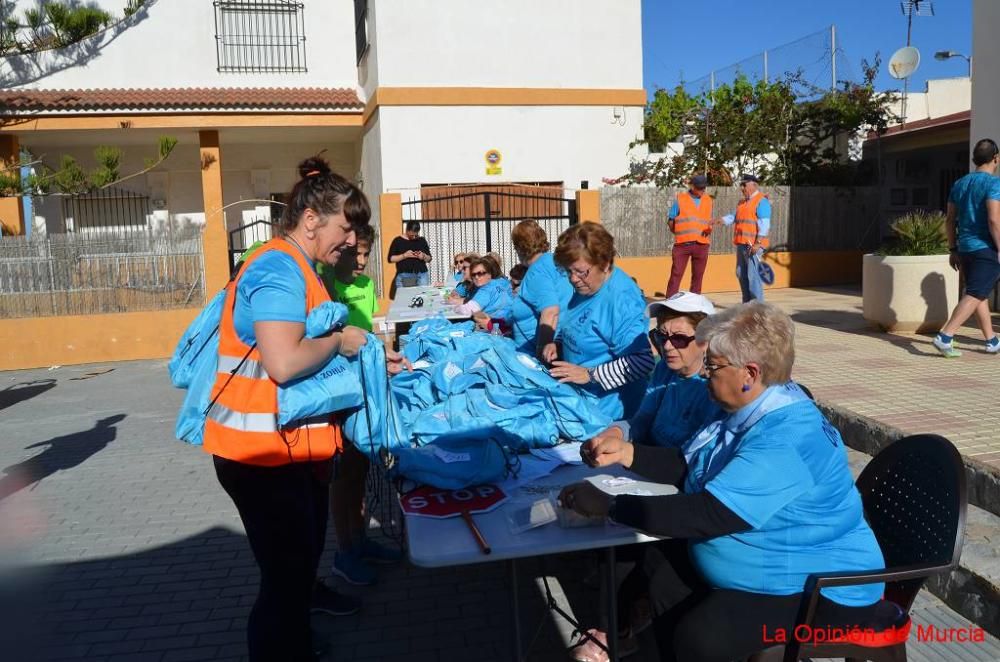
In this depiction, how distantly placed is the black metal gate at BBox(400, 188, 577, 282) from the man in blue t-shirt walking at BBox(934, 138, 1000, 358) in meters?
7.71

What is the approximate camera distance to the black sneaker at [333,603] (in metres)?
3.76

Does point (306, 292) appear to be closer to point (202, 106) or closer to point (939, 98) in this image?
point (202, 106)

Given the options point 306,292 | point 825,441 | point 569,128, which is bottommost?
point 825,441

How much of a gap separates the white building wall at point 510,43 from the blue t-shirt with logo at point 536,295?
10293 millimetres

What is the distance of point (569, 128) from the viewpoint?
15547mm

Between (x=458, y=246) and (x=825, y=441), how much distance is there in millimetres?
12091

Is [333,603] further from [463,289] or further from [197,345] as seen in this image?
[463,289]

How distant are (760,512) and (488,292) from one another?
516 centimetres

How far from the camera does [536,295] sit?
5.23 m

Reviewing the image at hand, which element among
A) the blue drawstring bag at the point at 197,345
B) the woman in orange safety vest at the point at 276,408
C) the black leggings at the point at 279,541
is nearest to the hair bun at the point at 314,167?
the woman in orange safety vest at the point at 276,408

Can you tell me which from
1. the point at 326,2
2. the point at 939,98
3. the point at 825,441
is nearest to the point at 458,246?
the point at 326,2

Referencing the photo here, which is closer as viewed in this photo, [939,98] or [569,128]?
[569,128]

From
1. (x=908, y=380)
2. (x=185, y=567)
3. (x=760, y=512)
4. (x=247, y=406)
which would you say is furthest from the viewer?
(x=908, y=380)

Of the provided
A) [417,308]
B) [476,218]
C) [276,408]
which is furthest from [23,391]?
[276,408]
